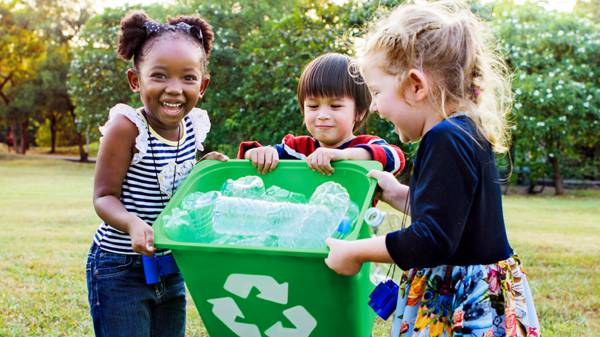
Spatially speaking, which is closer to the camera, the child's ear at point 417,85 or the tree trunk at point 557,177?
the child's ear at point 417,85

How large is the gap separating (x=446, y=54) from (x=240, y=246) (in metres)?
0.71

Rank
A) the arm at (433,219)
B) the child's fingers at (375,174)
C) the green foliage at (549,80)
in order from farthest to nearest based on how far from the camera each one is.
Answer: the green foliage at (549,80)
the child's fingers at (375,174)
the arm at (433,219)

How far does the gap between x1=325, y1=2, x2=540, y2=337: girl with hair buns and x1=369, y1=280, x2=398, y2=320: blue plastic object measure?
0.04 m

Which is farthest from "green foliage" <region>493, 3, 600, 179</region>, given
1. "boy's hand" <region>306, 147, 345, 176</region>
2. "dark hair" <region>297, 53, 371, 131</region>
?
"boy's hand" <region>306, 147, 345, 176</region>

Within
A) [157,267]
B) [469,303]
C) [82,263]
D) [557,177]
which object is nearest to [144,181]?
[157,267]

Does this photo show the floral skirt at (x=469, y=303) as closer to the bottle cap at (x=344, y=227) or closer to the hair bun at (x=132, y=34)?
the bottle cap at (x=344, y=227)

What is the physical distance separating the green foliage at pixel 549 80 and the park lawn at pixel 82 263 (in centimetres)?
162

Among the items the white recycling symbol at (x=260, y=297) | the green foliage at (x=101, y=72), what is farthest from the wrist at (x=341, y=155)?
the green foliage at (x=101, y=72)

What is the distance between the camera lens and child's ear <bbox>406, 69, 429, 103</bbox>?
5.28ft

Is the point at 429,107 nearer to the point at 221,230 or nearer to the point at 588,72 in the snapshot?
the point at 221,230

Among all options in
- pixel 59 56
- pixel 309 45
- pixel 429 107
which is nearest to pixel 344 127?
pixel 429 107

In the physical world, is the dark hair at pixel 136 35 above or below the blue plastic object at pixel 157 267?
above

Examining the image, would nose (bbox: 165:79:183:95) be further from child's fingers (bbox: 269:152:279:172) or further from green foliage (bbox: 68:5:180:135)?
green foliage (bbox: 68:5:180:135)

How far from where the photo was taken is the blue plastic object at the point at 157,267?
199 centimetres
